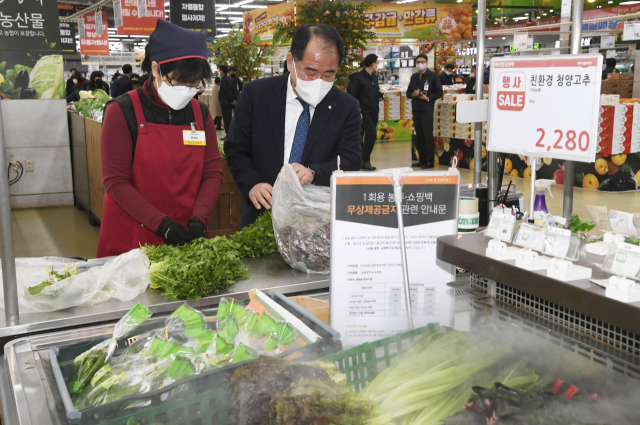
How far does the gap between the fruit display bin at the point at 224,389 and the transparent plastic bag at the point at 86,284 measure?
33.5 inches

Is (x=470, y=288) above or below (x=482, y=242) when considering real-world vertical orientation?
below

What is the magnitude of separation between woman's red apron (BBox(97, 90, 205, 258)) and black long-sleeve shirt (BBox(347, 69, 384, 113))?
7.49 meters

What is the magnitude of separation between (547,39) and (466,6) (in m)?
14.8

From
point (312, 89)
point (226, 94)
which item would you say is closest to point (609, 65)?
point (226, 94)

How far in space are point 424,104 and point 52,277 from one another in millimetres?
9271

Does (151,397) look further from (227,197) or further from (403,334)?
(227,197)

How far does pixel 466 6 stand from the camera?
48.3 feet

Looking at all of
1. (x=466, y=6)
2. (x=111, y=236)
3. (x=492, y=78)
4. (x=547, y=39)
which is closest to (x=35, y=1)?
(x=111, y=236)

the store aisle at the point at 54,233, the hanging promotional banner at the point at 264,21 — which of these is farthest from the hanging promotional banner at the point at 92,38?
the store aisle at the point at 54,233

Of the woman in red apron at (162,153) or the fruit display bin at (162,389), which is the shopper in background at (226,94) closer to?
the woman in red apron at (162,153)

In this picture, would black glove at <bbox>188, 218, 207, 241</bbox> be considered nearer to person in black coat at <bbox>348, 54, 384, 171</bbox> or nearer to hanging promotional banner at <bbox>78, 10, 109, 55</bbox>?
person in black coat at <bbox>348, 54, 384, 171</bbox>

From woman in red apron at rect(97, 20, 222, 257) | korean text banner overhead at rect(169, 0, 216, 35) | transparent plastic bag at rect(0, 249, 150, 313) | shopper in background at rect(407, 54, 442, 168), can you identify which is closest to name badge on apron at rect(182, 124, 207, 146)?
woman in red apron at rect(97, 20, 222, 257)

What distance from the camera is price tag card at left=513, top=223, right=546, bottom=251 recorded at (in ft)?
4.26

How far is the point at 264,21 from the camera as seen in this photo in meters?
14.4
